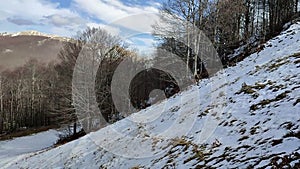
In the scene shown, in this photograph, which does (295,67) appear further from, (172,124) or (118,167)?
(118,167)

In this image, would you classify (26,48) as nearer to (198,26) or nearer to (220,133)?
(198,26)

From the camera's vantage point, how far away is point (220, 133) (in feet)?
25.3

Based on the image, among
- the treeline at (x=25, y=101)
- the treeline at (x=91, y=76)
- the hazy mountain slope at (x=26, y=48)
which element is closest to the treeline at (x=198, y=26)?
the treeline at (x=91, y=76)

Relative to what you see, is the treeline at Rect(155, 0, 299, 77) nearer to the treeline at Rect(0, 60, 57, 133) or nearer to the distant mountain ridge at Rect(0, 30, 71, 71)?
the treeline at Rect(0, 60, 57, 133)

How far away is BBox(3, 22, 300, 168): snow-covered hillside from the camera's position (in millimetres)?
5906

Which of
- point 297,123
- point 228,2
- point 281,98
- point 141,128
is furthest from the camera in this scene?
point 228,2

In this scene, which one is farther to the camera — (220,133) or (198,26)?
(198,26)

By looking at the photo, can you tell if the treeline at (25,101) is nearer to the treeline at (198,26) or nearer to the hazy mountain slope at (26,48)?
the treeline at (198,26)

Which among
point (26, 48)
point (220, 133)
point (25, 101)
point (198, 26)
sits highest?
point (26, 48)

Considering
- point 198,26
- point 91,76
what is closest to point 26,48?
point 91,76

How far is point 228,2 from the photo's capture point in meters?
27.0

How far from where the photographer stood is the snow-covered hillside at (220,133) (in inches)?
233

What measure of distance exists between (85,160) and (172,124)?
369cm

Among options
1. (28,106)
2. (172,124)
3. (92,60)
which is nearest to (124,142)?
(172,124)
